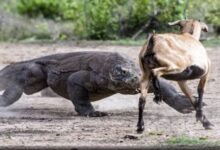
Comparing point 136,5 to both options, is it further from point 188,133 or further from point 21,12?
point 188,133

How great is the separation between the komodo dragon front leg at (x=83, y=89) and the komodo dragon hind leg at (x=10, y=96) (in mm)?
978

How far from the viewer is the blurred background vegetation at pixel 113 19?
2094 centimetres

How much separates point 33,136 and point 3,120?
1580 millimetres

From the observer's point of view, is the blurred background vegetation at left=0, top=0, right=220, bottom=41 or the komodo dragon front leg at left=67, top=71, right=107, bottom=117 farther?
the blurred background vegetation at left=0, top=0, right=220, bottom=41

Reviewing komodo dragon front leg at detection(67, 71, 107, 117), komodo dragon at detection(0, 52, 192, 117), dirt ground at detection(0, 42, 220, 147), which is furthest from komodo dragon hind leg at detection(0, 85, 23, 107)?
komodo dragon front leg at detection(67, 71, 107, 117)

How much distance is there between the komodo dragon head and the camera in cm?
1120

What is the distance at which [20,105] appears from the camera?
12.6m

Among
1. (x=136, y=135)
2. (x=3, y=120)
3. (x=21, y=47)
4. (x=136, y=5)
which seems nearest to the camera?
(x=136, y=135)

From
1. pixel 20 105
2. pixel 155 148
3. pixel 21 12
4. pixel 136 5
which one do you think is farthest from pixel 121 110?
pixel 21 12

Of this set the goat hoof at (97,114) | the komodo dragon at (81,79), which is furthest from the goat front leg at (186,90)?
the goat hoof at (97,114)

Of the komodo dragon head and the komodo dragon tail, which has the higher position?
the komodo dragon head

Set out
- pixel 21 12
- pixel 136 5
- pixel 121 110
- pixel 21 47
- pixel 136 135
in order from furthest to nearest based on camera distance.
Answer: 1. pixel 21 12
2. pixel 136 5
3. pixel 21 47
4. pixel 121 110
5. pixel 136 135

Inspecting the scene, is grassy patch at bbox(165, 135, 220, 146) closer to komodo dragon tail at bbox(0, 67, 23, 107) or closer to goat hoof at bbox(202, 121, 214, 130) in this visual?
goat hoof at bbox(202, 121, 214, 130)

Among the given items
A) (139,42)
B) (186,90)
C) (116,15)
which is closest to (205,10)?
(116,15)
